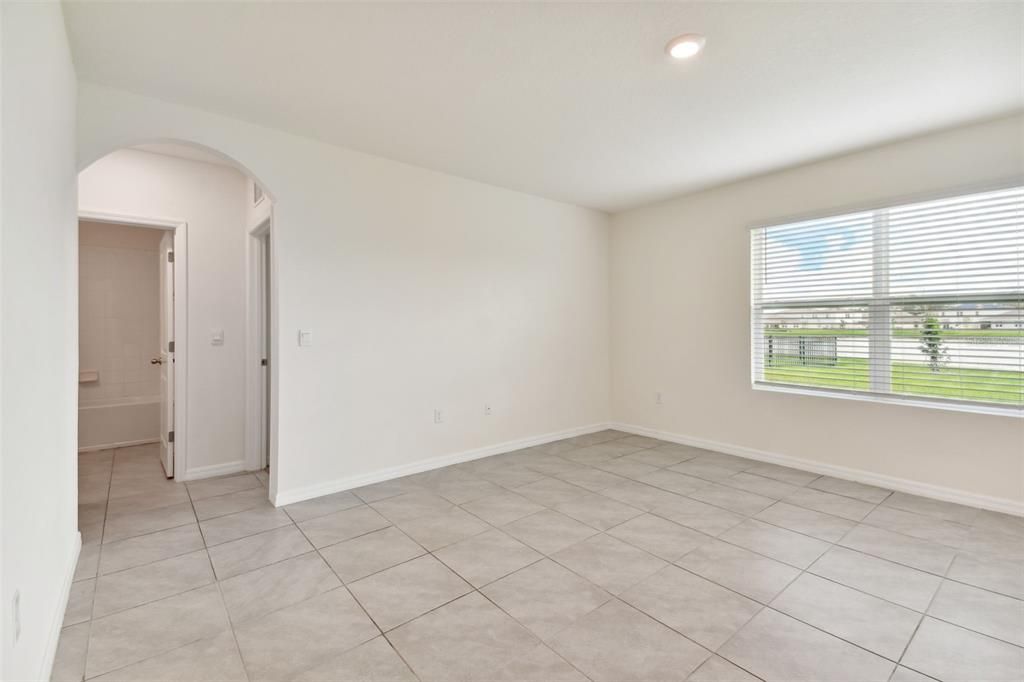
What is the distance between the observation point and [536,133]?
328 cm

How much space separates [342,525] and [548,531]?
4.21 ft

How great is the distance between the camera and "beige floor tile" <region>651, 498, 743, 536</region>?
2855 millimetres

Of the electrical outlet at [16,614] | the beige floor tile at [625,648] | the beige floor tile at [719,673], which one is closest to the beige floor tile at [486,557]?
the beige floor tile at [625,648]

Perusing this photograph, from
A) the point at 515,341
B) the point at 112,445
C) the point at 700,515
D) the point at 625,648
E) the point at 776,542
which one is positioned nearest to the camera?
the point at 625,648

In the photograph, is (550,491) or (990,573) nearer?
(990,573)

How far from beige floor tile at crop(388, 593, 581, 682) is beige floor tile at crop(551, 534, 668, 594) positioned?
53 cm

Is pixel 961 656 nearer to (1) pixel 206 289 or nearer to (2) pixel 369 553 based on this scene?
(2) pixel 369 553

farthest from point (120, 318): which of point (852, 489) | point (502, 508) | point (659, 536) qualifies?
point (852, 489)

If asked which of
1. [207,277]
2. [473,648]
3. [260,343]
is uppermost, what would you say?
[207,277]

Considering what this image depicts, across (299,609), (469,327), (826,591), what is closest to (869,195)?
(826,591)

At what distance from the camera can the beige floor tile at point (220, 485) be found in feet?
11.5

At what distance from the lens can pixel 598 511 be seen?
312 cm

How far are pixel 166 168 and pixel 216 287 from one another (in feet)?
3.28

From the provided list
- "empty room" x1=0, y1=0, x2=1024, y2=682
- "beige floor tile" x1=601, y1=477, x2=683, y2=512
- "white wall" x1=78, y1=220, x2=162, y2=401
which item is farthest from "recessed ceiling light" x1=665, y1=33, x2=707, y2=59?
"white wall" x1=78, y1=220, x2=162, y2=401
